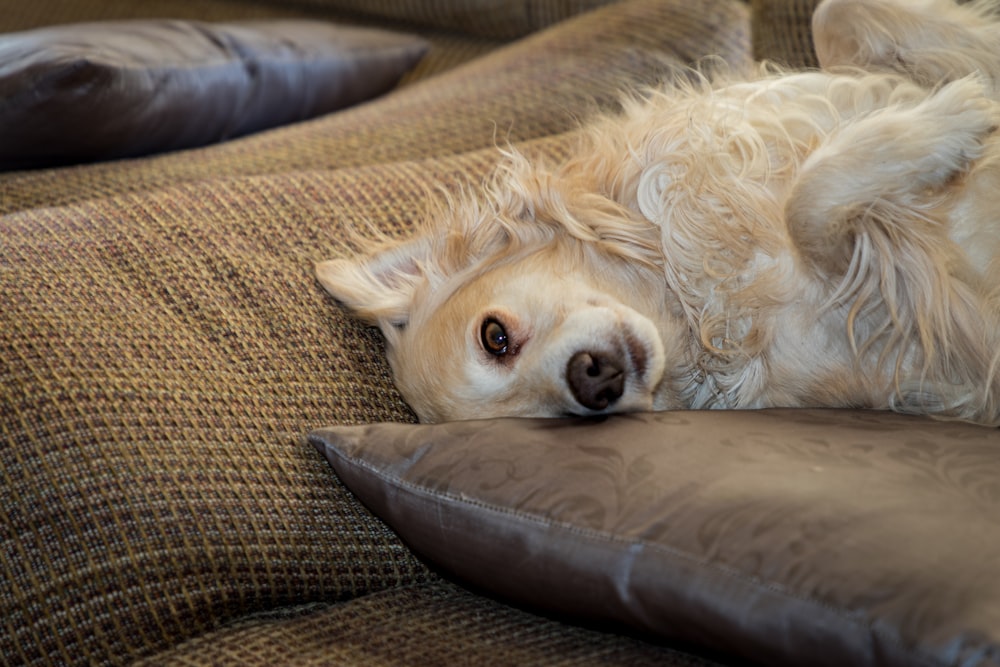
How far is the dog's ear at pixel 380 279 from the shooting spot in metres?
1.62

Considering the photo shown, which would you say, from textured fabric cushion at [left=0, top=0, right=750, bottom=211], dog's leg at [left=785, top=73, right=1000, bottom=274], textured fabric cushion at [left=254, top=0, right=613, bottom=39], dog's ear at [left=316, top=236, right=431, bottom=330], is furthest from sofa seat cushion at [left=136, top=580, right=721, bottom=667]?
textured fabric cushion at [left=254, top=0, right=613, bottom=39]

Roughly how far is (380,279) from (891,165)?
2.84 ft

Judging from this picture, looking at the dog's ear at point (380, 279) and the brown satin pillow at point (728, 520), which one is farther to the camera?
the dog's ear at point (380, 279)

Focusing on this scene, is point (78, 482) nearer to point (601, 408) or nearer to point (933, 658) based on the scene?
point (601, 408)

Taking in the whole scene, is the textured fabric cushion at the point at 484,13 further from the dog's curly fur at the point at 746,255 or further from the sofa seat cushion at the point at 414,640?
the sofa seat cushion at the point at 414,640

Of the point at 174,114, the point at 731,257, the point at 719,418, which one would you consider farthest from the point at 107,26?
the point at 719,418

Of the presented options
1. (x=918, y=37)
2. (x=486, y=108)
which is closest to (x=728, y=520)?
(x=918, y=37)

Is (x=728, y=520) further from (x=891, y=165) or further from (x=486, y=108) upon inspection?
(x=486, y=108)

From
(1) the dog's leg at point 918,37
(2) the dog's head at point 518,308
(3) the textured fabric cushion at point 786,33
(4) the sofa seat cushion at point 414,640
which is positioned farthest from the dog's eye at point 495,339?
(3) the textured fabric cushion at point 786,33

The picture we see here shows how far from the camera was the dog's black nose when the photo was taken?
1427mm

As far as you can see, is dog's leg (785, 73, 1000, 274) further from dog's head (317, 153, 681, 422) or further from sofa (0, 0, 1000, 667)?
sofa (0, 0, 1000, 667)

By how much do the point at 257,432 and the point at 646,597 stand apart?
64cm

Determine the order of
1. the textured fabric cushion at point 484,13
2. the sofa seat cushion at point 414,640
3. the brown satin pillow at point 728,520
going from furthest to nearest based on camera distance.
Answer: the textured fabric cushion at point 484,13, the sofa seat cushion at point 414,640, the brown satin pillow at point 728,520

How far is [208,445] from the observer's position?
134cm
